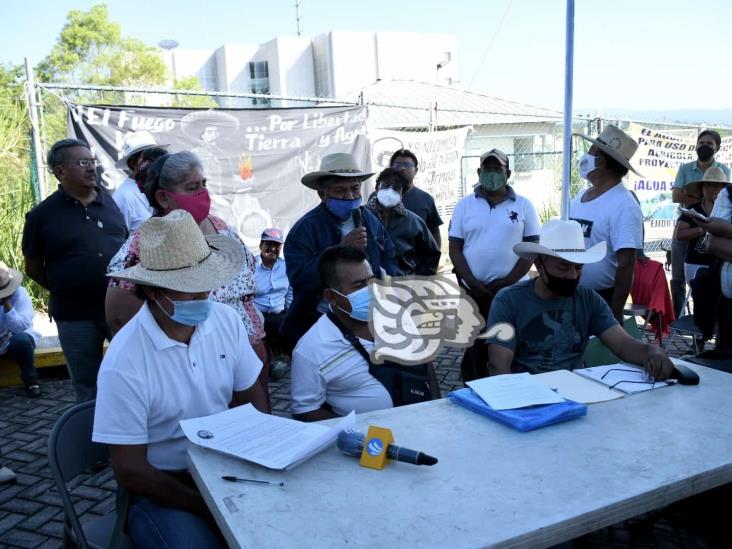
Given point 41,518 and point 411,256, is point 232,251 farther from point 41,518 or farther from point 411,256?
point 411,256

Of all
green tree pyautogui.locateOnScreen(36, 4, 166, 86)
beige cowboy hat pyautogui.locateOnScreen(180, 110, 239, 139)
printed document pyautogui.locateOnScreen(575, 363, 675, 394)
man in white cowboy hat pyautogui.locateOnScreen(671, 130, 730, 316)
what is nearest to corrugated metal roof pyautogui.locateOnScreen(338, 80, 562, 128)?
beige cowboy hat pyautogui.locateOnScreen(180, 110, 239, 139)

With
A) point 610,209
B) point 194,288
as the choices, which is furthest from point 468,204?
point 194,288

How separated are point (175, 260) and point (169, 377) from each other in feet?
1.30

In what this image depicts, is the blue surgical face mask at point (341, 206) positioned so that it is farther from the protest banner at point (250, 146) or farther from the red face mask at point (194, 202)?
the protest banner at point (250, 146)

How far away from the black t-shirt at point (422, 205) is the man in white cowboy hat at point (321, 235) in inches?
71.3

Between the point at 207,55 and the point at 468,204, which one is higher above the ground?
the point at 207,55

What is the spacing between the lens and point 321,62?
52562mm

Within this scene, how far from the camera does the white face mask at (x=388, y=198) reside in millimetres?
4539

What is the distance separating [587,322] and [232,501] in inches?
78.4

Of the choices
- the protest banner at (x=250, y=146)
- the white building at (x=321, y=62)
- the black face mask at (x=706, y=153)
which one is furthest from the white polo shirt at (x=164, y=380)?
the white building at (x=321, y=62)

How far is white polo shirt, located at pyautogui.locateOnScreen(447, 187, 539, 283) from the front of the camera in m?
4.45

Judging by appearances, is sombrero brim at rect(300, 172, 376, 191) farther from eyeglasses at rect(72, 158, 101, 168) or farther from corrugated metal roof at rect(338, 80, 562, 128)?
corrugated metal roof at rect(338, 80, 562, 128)

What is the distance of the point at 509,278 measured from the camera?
4457 mm

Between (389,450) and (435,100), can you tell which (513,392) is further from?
(435,100)
